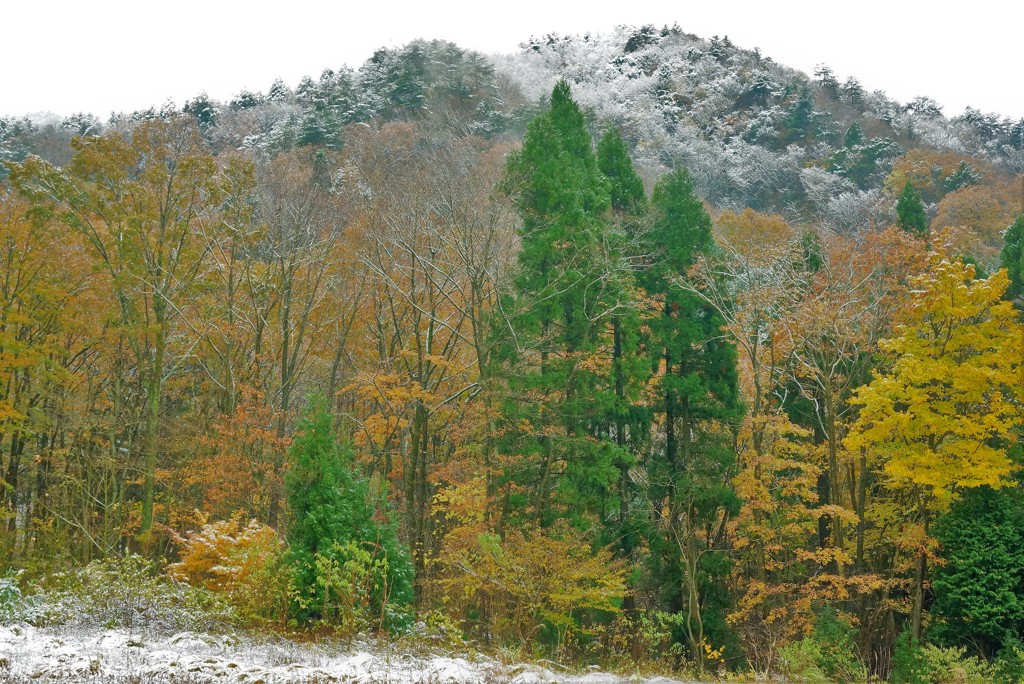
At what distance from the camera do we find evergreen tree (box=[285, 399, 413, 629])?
34.4ft

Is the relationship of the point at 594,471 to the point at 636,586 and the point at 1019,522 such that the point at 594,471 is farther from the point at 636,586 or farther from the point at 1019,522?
the point at 1019,522

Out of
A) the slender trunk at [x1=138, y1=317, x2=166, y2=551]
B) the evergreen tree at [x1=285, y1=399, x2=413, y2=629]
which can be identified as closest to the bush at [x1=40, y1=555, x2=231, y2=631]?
the evergreen tree at [x1=285, y1=399, x2=413, y2=629]

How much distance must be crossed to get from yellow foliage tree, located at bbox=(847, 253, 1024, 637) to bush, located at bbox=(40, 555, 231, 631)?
11411mm

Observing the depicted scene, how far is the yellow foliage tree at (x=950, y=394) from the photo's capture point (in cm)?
1536

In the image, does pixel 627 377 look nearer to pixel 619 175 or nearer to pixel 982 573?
pixel 619 175

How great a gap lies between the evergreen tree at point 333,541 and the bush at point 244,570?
0.29 m

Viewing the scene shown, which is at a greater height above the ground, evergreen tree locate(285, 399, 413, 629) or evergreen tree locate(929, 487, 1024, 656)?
evergreen tree locate(285, 399, 413, 629)

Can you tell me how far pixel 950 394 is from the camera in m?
16.2

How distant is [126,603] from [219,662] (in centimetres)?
325

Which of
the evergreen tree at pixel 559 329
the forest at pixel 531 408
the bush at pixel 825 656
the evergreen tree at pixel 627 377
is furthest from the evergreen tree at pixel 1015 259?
the bush at pixel 825 656

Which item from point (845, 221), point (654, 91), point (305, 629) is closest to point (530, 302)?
point (305, 629)

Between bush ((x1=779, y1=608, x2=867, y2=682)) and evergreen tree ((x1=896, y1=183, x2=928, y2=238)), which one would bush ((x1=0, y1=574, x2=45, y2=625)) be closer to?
bush ((x1=779, y1=608, x2=867, y2=682))

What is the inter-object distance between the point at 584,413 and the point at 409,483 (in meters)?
4.01

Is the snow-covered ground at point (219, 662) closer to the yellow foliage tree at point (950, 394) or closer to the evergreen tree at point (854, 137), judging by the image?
Result: the yellow foliage tree at point (950, 394)
